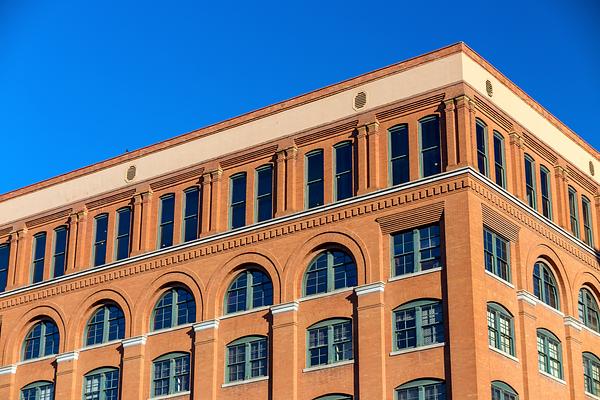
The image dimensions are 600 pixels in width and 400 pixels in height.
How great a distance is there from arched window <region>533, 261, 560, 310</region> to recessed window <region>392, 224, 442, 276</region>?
5731 millimetres

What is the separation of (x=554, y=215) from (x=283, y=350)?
13.6 metres

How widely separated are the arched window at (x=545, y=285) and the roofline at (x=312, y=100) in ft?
24.3

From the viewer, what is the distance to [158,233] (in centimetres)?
6119

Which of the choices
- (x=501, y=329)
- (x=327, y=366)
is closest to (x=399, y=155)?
(x=501, y=329)

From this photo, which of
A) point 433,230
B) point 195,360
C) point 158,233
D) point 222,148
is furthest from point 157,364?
point 433,230

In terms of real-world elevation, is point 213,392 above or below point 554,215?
below

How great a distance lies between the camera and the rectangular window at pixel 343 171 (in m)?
55.5

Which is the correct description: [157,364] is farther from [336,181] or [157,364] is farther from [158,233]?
[336,181]

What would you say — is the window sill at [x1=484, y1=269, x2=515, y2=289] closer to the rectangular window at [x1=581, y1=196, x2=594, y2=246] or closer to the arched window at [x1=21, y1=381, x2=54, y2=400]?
the rectangular window at [x1=581, y1=196, x2=594, y2=246]

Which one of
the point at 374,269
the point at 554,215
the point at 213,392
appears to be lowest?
the point at 213,392

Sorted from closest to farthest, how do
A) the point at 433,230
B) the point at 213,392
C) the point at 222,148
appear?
the point at 433,230 → the point at 213,392 → the point at 222,148

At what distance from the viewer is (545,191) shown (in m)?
58.2

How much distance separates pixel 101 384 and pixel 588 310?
22.1m

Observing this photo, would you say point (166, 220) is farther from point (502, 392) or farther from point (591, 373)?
point (591, 373)
